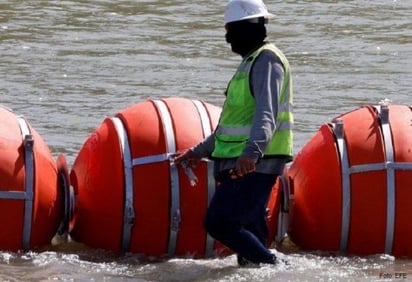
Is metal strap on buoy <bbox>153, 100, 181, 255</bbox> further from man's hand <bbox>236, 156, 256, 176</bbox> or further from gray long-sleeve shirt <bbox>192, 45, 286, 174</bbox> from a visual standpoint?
man's hand <bbox>236, 156, 256, 176</bbox>

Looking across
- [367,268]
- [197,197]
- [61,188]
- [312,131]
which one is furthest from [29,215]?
[312,131]

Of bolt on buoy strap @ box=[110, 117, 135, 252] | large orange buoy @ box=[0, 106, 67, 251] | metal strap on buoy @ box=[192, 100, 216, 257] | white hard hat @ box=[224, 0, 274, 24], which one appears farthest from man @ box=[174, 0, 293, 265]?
large orange buoy @ box=[0, 106, 67, 251]

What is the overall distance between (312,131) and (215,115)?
452 cm

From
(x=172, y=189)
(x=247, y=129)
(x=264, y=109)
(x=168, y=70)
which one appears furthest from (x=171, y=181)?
(x=168, y=70)

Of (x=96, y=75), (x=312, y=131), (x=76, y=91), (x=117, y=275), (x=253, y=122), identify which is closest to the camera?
(x=253, y=122)

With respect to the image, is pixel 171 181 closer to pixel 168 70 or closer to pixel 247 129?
pixel 247 129

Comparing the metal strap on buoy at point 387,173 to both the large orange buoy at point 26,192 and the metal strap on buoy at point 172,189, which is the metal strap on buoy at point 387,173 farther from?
the large orange buoy at point 26,192

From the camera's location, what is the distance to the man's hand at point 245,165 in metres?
7.35

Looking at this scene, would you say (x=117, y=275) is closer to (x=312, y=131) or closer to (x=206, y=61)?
(x=312, y=131)

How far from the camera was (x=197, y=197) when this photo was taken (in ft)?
26.9

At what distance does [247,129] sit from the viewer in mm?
7625

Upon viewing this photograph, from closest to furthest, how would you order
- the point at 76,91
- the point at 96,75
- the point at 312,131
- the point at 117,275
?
the point at 117,275 < the point at 312,131 < the point at 76,91 < the point at 96,75

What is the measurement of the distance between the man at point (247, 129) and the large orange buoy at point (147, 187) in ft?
1.51

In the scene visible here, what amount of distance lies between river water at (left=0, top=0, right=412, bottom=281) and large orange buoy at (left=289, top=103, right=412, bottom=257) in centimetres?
15
